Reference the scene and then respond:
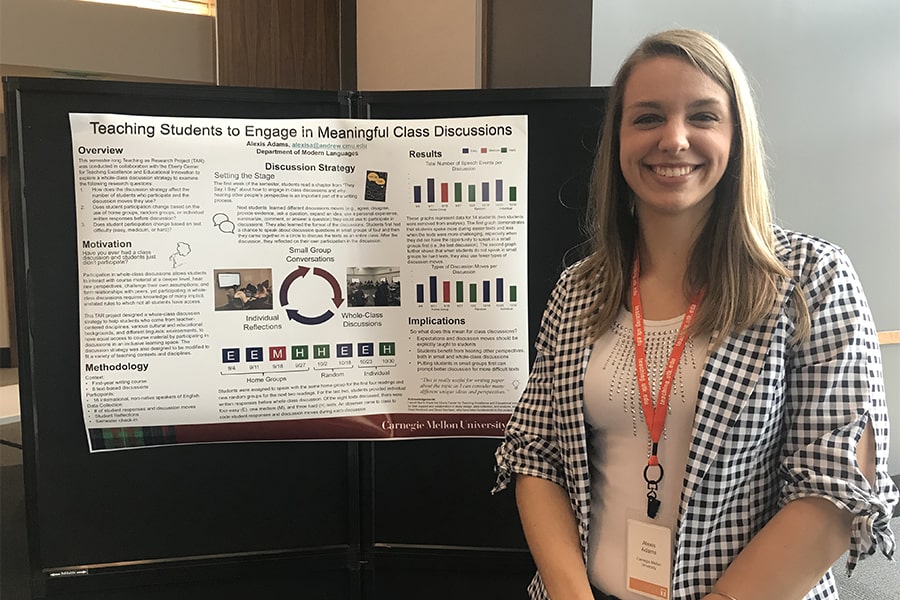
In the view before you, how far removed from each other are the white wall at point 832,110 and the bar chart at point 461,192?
0.86m

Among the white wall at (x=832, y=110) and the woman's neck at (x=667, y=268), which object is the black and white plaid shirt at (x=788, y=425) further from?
the white wall at (x=832, y=110)

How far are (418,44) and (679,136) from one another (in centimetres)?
198

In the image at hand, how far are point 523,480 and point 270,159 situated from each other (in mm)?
988

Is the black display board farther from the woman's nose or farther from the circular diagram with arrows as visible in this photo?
the woman's nose

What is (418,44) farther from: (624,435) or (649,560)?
(649,560)

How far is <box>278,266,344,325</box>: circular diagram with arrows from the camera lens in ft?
5.98


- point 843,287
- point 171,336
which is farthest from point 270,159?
point 843,287

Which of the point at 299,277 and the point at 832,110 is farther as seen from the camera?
the point at 832,110

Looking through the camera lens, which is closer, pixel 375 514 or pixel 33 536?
pixel 33 536

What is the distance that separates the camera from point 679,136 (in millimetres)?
1187

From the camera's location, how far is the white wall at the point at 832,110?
2.43m

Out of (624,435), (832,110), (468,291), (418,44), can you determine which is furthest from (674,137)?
(418,44)

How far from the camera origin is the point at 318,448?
1.92 metres

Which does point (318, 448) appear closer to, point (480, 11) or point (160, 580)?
point (160, 580)
